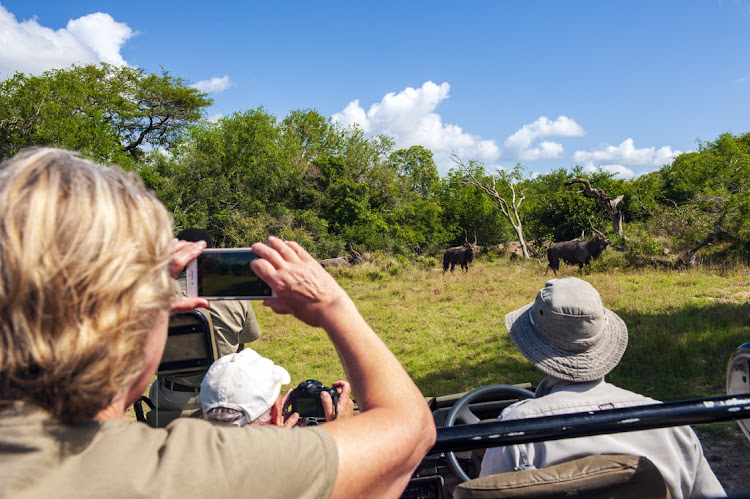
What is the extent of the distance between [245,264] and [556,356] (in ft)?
4.35

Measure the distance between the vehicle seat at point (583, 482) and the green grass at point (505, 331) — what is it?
440 cm

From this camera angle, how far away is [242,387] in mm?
2010

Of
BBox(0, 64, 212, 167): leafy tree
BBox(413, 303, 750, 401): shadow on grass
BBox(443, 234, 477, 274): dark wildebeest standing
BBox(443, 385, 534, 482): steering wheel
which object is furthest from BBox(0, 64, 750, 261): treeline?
BBox(443, 385, 534, 482): steering wheel

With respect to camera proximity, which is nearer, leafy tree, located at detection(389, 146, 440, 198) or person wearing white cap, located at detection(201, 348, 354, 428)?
person wearing white cap, located at detection(201, 348, 354, 428)

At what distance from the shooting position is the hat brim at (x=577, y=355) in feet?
6.44

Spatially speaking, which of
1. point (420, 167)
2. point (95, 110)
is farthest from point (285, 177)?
point (420, 167)

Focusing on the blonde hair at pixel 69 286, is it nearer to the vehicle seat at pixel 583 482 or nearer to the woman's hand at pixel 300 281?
the woman's hand at pixel 300 281

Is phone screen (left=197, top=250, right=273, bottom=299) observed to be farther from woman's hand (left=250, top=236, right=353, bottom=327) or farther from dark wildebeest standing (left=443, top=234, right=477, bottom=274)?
dark wildebeest standing (left=443, top=234, right=477, bottom=274)

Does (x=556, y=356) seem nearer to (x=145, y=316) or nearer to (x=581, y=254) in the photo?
(x=145, y=316)

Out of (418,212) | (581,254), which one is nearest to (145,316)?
(581,254)

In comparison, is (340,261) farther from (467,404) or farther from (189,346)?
(467,404)

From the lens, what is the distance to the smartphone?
50.2 inches

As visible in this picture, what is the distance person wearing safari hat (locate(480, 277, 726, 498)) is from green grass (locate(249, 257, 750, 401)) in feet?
12.5

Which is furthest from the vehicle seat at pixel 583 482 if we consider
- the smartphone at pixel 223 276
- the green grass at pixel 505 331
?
the green grass at pixel 505 331
